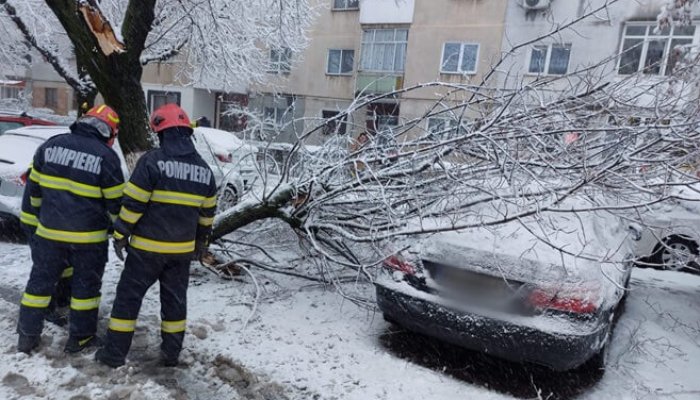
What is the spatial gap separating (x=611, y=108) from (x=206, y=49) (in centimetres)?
748

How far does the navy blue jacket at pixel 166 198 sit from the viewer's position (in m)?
2.84

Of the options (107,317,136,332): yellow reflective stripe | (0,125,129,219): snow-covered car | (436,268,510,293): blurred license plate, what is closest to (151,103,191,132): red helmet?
(107,317,136,332): yellow reflective stripe

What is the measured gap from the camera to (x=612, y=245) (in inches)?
146

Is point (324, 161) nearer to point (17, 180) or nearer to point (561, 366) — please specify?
point (561, 366)

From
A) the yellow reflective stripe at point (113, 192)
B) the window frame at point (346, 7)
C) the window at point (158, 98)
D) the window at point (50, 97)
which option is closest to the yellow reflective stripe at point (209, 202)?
the yellow reflective stripe at point (113, 192)

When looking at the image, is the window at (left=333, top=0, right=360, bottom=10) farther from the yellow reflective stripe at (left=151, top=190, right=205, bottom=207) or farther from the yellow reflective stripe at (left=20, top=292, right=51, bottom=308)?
the yellow reflective stripe at (left=20, top=292, right=51, bottom=308)

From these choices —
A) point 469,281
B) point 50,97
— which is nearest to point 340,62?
point 50,97

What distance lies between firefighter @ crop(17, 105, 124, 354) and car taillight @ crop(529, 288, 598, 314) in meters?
2.85

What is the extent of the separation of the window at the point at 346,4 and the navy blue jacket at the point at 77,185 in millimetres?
18203

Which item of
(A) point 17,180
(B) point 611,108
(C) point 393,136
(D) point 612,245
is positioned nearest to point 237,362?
(C) point 393,136

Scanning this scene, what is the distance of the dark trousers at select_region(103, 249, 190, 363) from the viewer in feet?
9.61

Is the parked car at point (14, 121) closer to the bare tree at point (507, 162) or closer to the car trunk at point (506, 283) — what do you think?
the bare tree at point (507, 162)

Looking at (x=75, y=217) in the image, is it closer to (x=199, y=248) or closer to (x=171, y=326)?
(x=199, y=248)

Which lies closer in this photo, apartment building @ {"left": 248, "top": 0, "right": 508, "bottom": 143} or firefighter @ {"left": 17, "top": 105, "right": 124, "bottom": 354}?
firefighter @ {"left": 17, "top": 105, "right": 124, "bottom": 354}
